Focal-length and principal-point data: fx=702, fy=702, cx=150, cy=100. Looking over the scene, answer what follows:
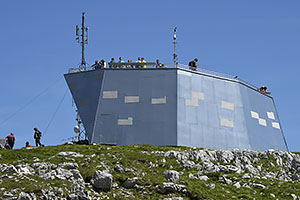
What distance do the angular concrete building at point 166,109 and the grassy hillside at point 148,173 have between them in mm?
5241

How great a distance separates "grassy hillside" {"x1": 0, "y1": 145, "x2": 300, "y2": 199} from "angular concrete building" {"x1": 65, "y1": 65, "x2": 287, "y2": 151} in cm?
524

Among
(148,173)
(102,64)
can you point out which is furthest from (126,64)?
(148,173)

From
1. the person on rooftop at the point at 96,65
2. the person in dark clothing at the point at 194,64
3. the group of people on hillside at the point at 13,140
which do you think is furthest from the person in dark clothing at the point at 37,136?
the person in dark clothing at the point at 194,64

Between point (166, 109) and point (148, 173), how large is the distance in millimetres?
15212

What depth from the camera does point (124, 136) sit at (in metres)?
59.7

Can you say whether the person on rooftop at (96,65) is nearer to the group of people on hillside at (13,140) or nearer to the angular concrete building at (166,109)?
the angular concrete building at (166,109)

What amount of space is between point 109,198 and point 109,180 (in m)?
1.38

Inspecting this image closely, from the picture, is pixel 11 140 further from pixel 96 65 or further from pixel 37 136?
pixel 96 65

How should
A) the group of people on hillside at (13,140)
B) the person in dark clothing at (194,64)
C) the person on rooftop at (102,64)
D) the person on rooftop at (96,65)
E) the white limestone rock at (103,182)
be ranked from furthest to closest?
the person in dark clothing at (194,64) < the person on rooftop at (96,65) < the person on rooftop at (102,64) < the group of people on hillside at (13,140) < the white limestone rock at (103,182)

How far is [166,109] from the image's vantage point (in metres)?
60.8

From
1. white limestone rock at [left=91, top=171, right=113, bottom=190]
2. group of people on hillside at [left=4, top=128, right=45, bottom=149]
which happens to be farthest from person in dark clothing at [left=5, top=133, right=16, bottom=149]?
white limestone rock at [left=91, top=171, right=113, bottom=190]

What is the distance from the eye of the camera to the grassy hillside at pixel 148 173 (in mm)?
41000

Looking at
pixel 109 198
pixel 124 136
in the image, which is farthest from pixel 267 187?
pixel 124 136

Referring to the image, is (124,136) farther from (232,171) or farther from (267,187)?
(267,187)
